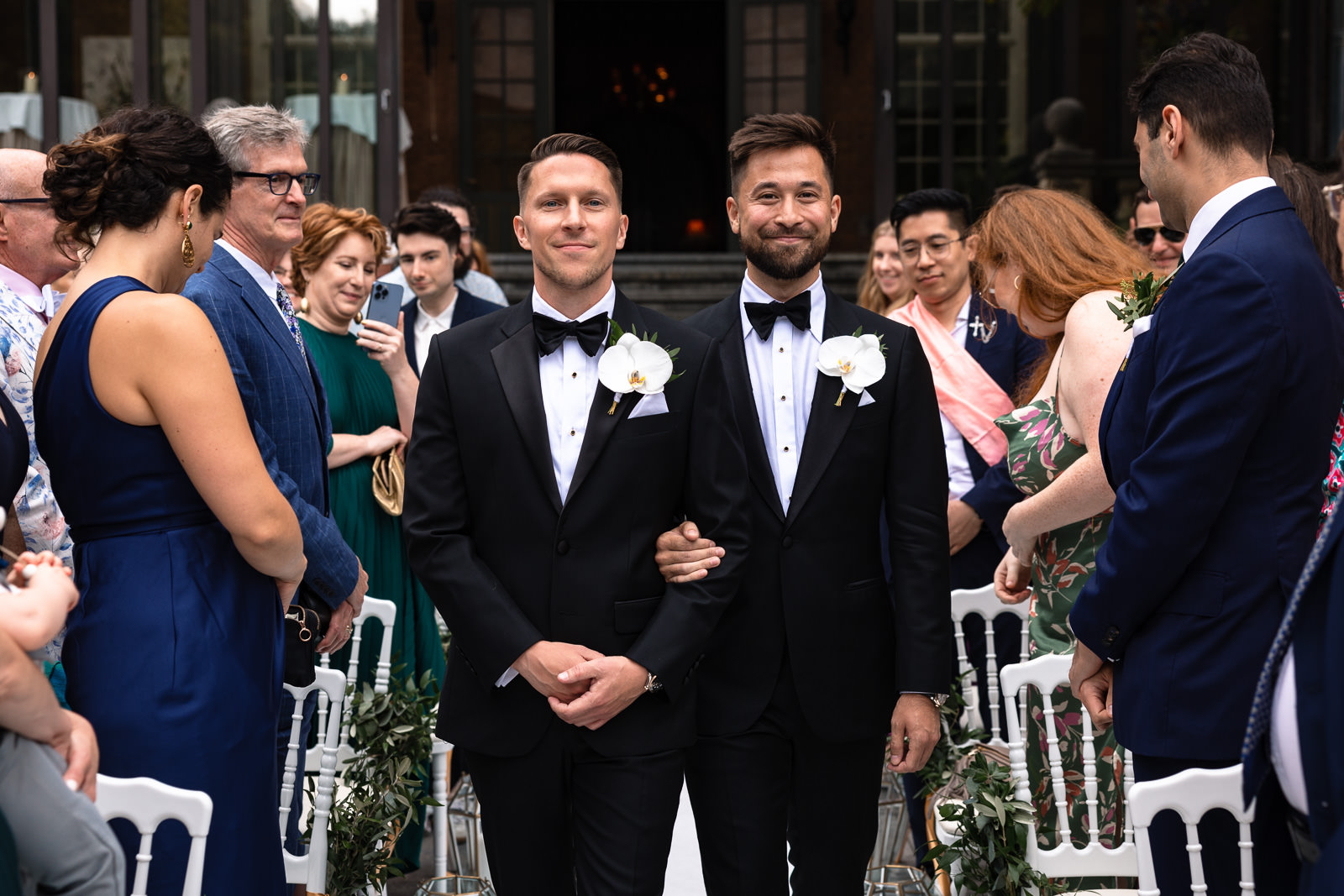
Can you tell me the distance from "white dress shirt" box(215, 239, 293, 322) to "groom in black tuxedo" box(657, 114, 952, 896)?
1092mm

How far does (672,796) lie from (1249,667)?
1146mm

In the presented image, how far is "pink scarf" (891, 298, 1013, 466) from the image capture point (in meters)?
4.10

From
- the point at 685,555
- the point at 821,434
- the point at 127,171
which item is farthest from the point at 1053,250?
the point at 127,171

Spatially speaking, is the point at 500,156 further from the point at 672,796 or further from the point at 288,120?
the point at 672,796

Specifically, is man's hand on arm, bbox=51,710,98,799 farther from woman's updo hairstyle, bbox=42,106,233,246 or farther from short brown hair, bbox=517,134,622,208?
short brown hair, bbox=517,134,622,208

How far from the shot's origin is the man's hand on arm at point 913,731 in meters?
2.86

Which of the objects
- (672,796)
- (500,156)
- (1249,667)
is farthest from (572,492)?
(500,156)

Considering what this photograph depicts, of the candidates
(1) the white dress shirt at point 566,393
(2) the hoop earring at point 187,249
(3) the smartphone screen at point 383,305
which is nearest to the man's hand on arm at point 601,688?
(1) the white dress shirt at point 566,393

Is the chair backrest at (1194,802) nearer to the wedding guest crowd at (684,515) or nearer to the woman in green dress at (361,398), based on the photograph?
the wedding guest crowd at (684,515)

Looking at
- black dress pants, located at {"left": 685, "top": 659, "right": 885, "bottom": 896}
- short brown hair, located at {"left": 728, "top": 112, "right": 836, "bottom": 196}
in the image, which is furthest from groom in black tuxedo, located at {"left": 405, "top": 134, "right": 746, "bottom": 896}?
short brown hair, located at {"left": 728, "top": 112, "right": 836, "bottom": 196}

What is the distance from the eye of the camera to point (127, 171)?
2.41m

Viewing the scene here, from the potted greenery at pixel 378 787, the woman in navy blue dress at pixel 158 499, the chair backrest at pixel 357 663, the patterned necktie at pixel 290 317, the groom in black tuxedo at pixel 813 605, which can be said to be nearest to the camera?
the woman in navy blue dress at pixel 158 499

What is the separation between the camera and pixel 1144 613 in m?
2.35

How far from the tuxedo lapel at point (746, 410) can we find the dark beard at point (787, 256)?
5.7 inches
